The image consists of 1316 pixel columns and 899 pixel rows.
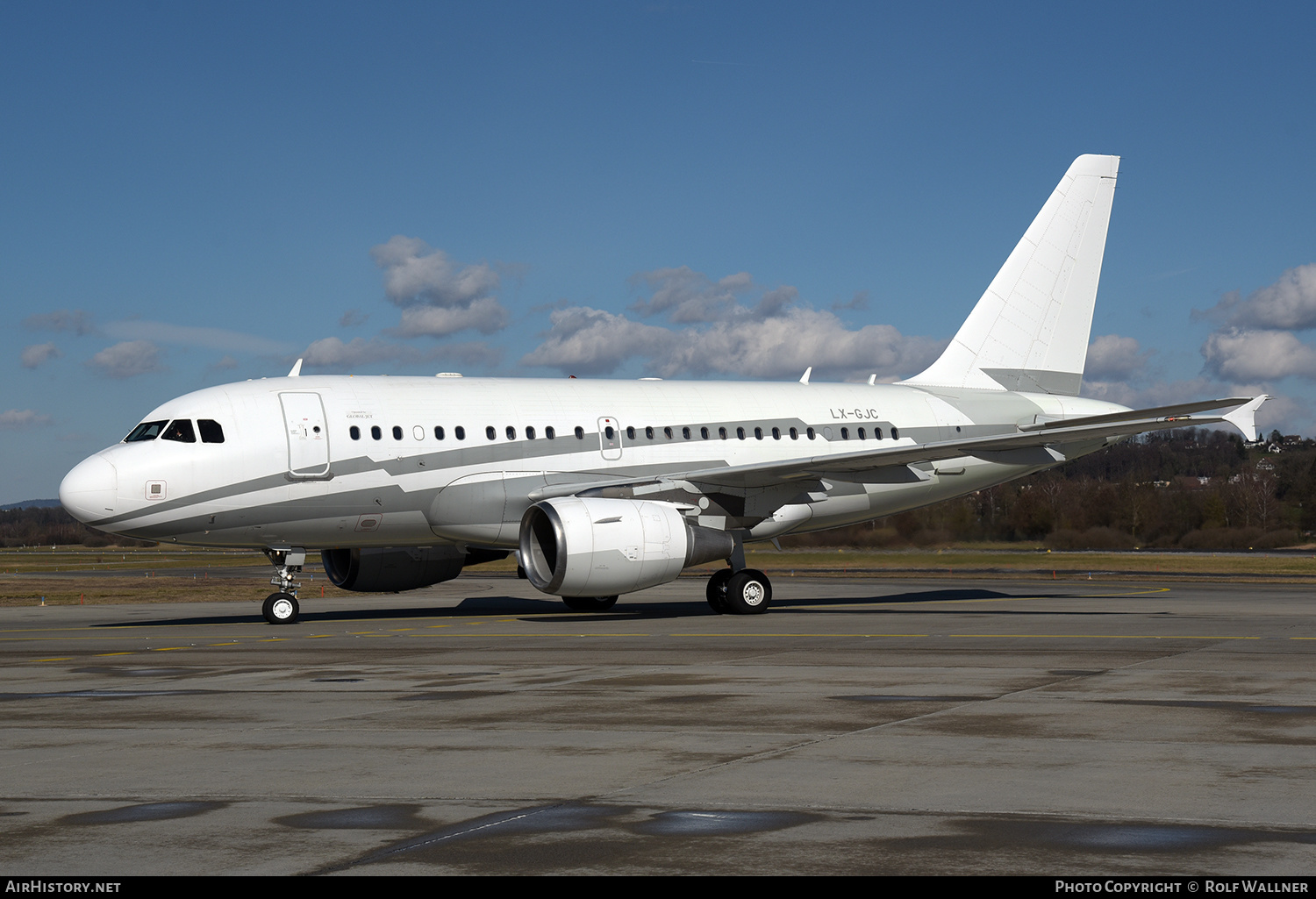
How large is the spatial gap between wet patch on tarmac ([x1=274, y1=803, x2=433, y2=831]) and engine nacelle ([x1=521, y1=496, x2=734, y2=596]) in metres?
13.7

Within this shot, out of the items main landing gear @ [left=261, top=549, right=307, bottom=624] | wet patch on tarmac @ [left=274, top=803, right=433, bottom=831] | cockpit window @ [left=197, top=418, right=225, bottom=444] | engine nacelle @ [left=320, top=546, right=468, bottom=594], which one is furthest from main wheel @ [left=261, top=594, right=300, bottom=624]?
wet patch on tarmac @ [left=274, top=803, right=433, bottom=831]

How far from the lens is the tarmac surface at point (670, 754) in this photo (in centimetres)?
580

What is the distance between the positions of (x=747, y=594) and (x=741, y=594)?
124mm

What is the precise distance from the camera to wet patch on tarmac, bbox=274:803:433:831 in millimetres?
6320

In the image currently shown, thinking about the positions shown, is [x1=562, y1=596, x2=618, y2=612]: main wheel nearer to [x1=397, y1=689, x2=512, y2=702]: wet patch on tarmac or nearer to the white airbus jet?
the white airbus jet

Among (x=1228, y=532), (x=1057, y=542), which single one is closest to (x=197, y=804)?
(x=1057, y=542)

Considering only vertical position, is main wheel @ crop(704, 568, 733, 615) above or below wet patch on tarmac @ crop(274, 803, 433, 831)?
below

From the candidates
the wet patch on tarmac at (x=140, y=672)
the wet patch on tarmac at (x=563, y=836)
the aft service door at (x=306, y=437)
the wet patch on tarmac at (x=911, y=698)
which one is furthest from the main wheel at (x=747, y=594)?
the wet patch on tarmac at (x=563, y=836)

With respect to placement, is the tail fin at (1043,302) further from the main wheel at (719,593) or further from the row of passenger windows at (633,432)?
the main wheel at (719,593)

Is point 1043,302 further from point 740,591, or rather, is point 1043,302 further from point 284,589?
point 284,589

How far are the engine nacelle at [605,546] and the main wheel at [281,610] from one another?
14.3 feet

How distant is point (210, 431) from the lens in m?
21.4

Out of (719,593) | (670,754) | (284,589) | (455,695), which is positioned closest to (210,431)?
(284,589)
